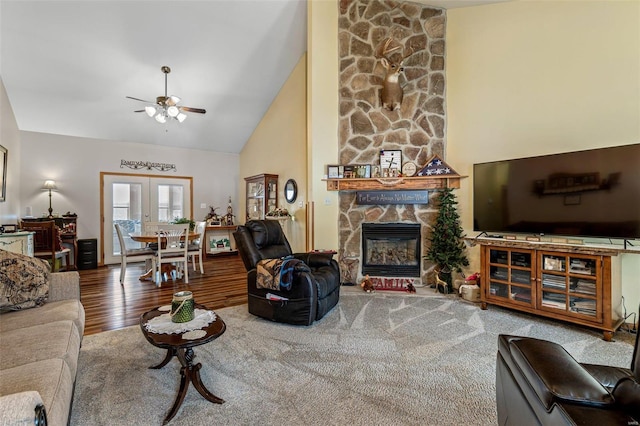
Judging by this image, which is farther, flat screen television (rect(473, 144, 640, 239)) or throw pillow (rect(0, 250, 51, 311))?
flat screen television (rect(473, 144, 640, 239))

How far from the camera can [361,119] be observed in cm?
447

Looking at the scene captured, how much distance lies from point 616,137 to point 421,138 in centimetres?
208

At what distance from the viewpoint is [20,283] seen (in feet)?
6.46

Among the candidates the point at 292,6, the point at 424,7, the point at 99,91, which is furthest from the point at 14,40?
the point at 424,7

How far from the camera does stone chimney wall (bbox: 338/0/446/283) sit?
4.32 meters

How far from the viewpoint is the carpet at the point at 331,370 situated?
1646 millimetres

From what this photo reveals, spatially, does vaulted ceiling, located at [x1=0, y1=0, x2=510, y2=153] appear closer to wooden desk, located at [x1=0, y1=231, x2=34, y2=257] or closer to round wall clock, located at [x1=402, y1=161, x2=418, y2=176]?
round wall clock, located at [x1=402, y1=161, x2=418, y2=176]

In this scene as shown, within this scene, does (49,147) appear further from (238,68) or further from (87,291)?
(238,68)

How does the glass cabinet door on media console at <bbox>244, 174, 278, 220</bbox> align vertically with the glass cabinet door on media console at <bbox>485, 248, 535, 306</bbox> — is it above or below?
above

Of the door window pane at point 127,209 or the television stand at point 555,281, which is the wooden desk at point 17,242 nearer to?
the door window pane at point 127,209

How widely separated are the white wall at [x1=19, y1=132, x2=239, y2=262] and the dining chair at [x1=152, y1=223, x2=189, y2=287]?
2519 mm

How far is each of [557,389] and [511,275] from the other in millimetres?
2756

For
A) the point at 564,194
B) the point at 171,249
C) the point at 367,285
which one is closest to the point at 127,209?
the point at 171,249

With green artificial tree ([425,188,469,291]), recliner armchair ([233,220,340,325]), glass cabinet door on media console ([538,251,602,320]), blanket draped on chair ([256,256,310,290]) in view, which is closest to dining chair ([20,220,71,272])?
recliner armchair ([233,220,340,325])
